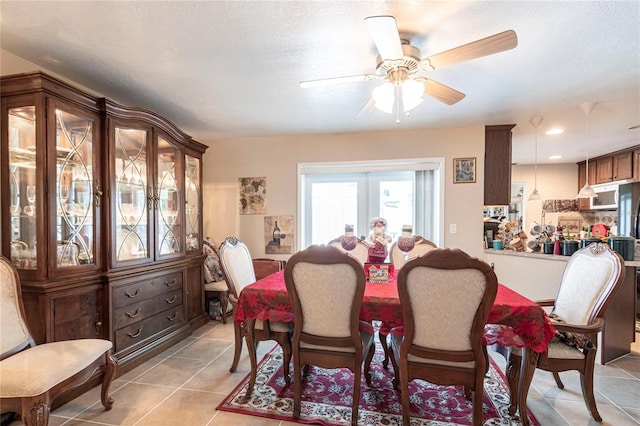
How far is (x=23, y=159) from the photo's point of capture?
6.36ft

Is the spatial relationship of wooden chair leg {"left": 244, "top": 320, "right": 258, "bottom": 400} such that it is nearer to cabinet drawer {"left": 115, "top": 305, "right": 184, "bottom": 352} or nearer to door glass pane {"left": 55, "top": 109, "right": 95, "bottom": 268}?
cabinet drawer {"left": 115, "top": 305, "right": 184, "bottom": 352}

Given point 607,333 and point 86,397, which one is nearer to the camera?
point 86,397

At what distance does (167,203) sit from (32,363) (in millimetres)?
1679

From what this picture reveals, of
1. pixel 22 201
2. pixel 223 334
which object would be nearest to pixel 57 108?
pixel 22 201

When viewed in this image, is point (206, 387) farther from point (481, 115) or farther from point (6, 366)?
point (481, 115)

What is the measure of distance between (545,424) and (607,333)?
144cm

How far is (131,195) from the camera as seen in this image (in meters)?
2.57

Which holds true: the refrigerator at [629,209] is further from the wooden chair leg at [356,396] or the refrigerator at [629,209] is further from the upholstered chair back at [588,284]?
the wooden chair leg at [356,396]

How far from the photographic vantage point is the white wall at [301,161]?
12.1ft

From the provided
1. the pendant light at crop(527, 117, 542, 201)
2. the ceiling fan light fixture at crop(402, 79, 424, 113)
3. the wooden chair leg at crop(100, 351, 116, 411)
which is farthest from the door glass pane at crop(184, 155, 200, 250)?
the pendant light at crop(527, 117, 542, 201)

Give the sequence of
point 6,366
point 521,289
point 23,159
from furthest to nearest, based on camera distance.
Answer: point 521,289
point 23,159
point 6,366

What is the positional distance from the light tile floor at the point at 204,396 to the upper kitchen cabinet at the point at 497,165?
1844 mm

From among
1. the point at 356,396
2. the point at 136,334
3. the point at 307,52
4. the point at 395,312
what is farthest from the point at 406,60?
the point at 136,334

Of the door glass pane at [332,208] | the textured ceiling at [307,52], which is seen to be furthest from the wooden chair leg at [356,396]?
the door glass pane at [332,208]
